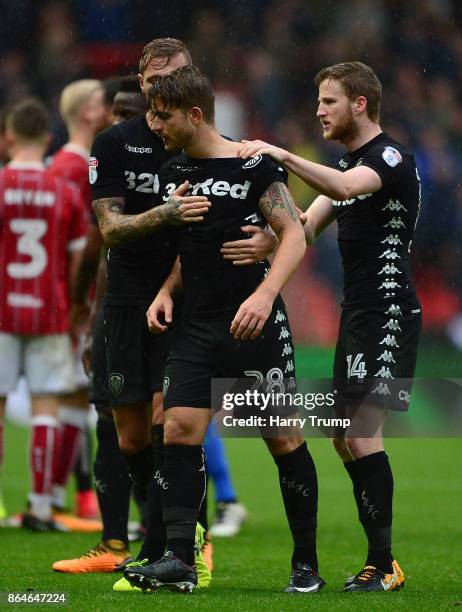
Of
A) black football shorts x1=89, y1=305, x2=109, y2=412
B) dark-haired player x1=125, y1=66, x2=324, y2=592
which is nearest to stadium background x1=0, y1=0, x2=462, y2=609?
black football shorts x1=89, y1=305, x2=109, y2=412

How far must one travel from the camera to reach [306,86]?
16.4 metres

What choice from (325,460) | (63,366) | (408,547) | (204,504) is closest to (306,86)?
(325,460)

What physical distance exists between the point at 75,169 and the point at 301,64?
9384 mm

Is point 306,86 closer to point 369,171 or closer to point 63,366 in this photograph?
point 63,366

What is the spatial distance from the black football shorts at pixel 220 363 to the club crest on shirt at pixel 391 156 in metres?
0.73

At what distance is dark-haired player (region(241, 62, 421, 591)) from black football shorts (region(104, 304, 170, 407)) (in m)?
0.69

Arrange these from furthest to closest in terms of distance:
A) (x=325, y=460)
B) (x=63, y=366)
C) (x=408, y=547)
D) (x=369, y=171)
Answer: (x=325, y=460), (x=63, y=366), (x=408, y=547), (x=369, y=171)

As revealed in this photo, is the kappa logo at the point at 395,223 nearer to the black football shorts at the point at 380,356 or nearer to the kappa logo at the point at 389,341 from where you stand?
the black football shorts at the point at 380,356

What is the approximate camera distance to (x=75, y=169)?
772 cm

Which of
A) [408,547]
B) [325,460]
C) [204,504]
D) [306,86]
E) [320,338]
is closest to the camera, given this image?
[204,504]

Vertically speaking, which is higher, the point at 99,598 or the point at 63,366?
the point at 63,366

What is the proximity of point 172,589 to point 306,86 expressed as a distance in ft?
40.1

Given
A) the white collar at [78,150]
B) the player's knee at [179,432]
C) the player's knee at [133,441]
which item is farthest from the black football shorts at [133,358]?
the white collar at [78,150]

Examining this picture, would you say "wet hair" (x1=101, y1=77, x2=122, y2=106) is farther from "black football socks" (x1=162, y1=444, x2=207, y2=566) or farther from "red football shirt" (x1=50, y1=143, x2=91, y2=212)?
"black football socks" (x1=162, y1=444, x2=207, y2=566)
